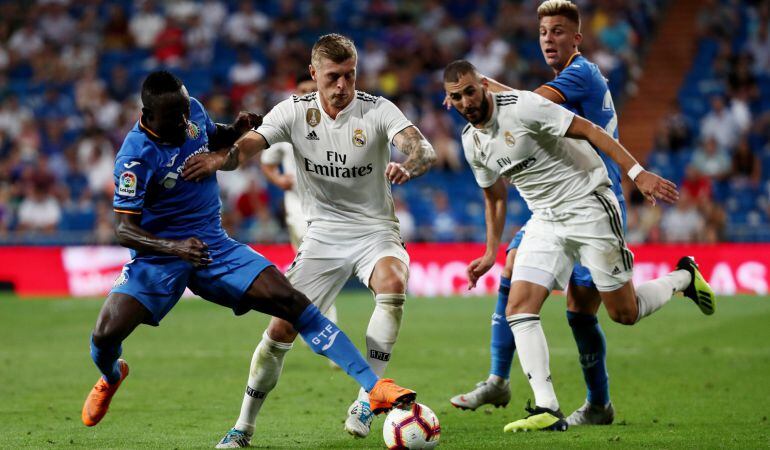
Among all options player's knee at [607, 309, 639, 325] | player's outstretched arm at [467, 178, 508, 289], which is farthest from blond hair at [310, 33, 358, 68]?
player's knee at [607, 309, 639, 325]

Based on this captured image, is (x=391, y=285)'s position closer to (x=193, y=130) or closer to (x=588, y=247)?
(x=588, y=247)

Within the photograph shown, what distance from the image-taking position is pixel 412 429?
6.21 metres

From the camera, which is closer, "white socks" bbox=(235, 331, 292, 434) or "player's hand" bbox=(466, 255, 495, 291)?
"white socks" bbox=(235, 331, 292, 434)

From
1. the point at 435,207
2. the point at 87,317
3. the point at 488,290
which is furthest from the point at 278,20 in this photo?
the point at 87,317

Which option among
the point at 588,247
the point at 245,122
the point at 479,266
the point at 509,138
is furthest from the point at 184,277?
the point at 588,247

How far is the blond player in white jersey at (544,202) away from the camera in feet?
23.8

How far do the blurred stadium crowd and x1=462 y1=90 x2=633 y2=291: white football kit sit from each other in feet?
40.0

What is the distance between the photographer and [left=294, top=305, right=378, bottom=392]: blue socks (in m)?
6.52

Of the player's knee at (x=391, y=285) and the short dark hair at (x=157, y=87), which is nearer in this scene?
the short dark hair at (x=157, y=87)

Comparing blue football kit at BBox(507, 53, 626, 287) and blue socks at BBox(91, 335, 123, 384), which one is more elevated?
blue football kit at BBox(507, 53, 626, 287)

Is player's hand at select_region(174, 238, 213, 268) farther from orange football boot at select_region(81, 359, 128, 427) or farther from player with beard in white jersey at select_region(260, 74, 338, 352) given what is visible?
player with beard in white jersey at select_region(260, 74, 338, 352)

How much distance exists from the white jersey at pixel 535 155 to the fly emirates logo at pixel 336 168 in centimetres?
84

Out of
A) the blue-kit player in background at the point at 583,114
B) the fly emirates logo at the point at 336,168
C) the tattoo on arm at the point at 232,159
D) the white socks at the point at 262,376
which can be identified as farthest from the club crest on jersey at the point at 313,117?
the white socks at the point at 262,376

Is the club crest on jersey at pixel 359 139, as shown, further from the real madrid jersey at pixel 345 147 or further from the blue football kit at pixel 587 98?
the blue football kit at pixel 587 98
